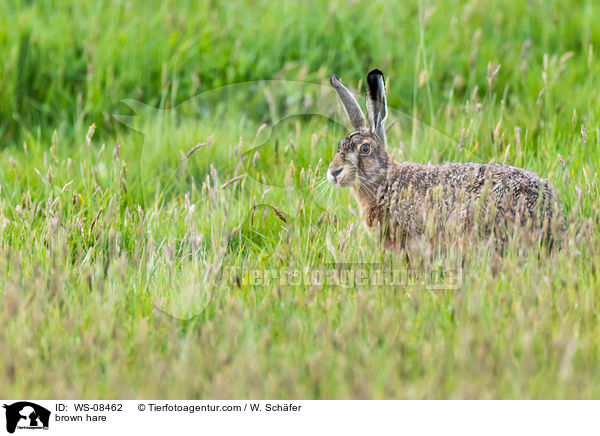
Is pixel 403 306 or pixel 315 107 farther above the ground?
pixel 315 107

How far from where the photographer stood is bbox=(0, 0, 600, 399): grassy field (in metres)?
3.24

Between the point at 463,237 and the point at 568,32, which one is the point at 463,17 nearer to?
the point at 568,32

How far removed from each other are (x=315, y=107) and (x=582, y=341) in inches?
105

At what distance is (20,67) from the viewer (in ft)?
23.2

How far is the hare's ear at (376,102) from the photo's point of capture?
452cm
